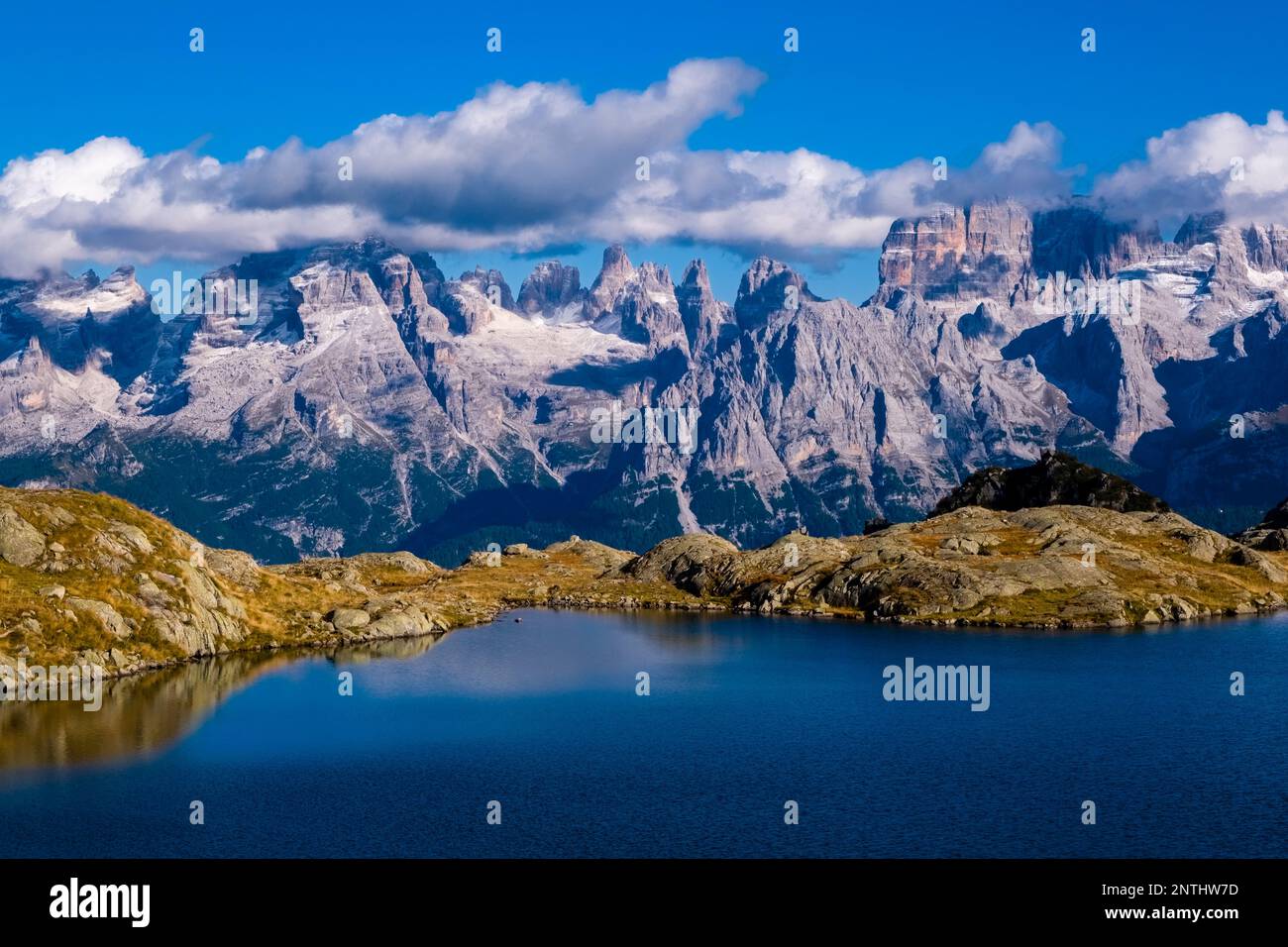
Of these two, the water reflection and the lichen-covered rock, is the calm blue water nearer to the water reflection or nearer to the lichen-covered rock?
the water reflection

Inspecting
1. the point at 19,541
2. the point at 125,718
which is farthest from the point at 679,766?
the point at 19,541

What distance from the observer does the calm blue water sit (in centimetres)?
9406

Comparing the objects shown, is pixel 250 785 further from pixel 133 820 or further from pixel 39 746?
pixel 39 746

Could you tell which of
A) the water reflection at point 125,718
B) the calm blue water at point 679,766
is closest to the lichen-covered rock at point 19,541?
the water reflection at point 125,718

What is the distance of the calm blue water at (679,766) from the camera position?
94.1 m

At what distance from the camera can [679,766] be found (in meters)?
116

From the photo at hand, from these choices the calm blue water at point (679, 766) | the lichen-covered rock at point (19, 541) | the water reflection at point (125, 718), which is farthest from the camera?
the lichen-covered rock at point (19, 541)

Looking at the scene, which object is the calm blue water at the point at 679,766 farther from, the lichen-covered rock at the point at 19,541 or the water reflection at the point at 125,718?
the lichen-covered rock at the point at 19,541

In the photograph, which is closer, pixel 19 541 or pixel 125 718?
pixel 125 718

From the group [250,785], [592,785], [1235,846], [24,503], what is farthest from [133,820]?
[24,503]

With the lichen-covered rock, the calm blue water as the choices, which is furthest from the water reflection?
the lichen-covered rock

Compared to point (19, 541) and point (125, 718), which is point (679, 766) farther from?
point (19, 541)
